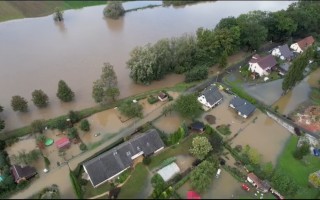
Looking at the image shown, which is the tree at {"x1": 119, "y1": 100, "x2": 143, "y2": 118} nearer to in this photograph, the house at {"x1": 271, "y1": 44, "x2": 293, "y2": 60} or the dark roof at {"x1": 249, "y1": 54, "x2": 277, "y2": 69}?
the dark roof at {"x1": 249, "y1": 54, "x2": 277, "y2": 69}

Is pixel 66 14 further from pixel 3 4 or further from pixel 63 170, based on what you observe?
pixel 63 170

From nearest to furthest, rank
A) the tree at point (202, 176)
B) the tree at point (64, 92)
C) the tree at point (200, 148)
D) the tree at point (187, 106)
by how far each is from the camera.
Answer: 1. the tree at point (202, 176)
2. the tree at point (200, 148)
3. the tree at point (187, 106)
4. the tree at point (64, 92)

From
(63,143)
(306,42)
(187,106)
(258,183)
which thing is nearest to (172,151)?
(187,106)

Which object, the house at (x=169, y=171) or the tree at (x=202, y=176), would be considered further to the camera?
the house at (x=169, y=171)

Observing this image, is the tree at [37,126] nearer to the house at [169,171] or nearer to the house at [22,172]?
the house at [22,172]

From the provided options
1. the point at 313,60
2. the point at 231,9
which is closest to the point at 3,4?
the point at 231,9

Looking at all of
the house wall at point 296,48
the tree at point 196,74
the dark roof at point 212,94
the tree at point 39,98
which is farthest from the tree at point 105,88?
the house wall at point 296,48

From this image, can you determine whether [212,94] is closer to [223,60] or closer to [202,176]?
[223,60]
